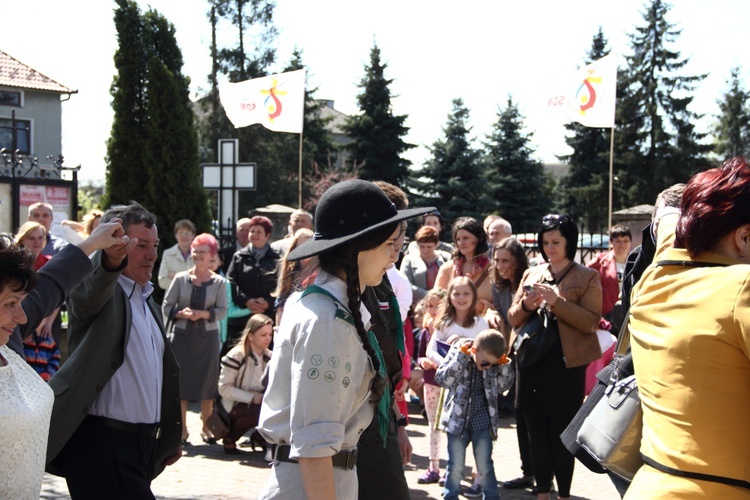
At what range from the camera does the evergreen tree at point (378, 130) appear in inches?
1570

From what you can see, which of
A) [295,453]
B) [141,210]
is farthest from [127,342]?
[295,453]

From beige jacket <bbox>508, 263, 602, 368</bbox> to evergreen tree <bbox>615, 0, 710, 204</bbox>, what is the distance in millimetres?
37962

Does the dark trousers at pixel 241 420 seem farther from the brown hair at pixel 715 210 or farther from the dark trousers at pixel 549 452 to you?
the brown hair at pixel 715 210

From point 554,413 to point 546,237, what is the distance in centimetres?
125

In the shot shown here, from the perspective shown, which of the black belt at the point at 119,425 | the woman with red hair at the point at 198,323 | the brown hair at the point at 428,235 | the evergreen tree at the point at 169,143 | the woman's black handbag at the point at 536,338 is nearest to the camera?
the black belt at the point at 119,425

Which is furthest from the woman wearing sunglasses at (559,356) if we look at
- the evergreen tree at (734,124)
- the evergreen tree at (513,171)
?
the evergreen tree at (734,124)

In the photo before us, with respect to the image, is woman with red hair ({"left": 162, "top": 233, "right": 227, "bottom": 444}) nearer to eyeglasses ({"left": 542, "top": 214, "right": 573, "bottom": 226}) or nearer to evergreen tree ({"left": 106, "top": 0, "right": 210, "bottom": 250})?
eyeglasses ({"left": 542, "top": 214, "right": 573, "bottom": 226})

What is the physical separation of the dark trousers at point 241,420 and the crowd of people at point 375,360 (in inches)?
71.1

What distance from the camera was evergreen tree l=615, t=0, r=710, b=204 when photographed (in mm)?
42250

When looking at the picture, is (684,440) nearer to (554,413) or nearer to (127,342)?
(127,342)

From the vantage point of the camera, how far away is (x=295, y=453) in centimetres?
253

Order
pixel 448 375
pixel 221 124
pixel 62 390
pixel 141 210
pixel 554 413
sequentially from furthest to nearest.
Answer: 1. pixel 221 124
2. pixel 448 375
3. pixel 554 413
4. pixel 141 210
5. pixel 62 390

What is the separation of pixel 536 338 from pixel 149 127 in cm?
1571

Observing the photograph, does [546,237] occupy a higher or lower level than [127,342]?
higher
